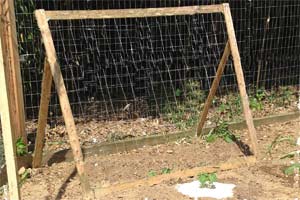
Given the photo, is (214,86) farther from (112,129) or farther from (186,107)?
(112,129)

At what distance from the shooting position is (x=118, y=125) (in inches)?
223

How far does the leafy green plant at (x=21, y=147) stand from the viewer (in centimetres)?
447

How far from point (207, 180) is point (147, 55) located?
9.05 feet

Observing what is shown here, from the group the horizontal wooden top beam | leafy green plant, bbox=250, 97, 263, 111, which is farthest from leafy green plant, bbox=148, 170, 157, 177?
leafy green plant, bbox=250, 97, 263, 111

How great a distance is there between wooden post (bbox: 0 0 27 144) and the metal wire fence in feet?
2.60

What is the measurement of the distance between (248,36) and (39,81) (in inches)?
129

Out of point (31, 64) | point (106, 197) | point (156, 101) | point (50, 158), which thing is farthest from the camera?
point (156, 101)

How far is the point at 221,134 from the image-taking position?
543 centimetres

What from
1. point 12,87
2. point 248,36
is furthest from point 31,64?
point 248,36

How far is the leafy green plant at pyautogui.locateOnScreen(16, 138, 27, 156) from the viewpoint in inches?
176

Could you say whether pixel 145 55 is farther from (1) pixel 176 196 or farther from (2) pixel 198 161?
(1) pixel 176 196

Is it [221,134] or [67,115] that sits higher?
[67,115]

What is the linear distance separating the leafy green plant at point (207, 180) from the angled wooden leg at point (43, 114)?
1.52 meters

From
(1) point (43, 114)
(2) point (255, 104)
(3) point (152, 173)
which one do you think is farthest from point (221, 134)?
(1) point (43, 114)
